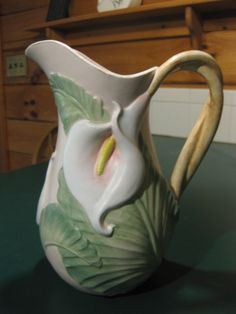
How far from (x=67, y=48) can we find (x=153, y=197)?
18cm

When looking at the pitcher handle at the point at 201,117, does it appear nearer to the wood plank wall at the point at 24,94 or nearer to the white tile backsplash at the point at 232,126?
the white tile backsplash at the point at 232,126

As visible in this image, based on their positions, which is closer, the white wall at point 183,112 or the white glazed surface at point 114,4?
the white wall at point 183,112

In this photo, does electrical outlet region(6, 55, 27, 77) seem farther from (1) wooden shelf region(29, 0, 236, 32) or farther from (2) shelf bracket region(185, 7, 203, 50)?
(2) shelf bracket region(185, 7, 203, 50)

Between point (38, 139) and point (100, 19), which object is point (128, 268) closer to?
point (100, 19)

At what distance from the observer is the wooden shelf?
1407 millimetres

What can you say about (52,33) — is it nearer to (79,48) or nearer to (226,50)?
(79,48)

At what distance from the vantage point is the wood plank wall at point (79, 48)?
1.54 m

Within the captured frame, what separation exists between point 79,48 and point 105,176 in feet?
5.54

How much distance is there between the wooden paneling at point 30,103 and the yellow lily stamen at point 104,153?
1729 mm

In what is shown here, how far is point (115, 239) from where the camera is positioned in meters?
0.41

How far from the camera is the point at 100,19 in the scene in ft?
5.59

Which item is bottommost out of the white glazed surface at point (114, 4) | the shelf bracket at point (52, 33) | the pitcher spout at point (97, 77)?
the pitcher spout at point (97, 77)

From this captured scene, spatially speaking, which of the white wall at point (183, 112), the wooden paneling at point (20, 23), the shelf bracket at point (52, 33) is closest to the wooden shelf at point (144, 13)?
the shelf bracket at point (52, 33)

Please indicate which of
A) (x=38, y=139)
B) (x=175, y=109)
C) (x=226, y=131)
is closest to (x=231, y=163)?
(x=226, y=131)
